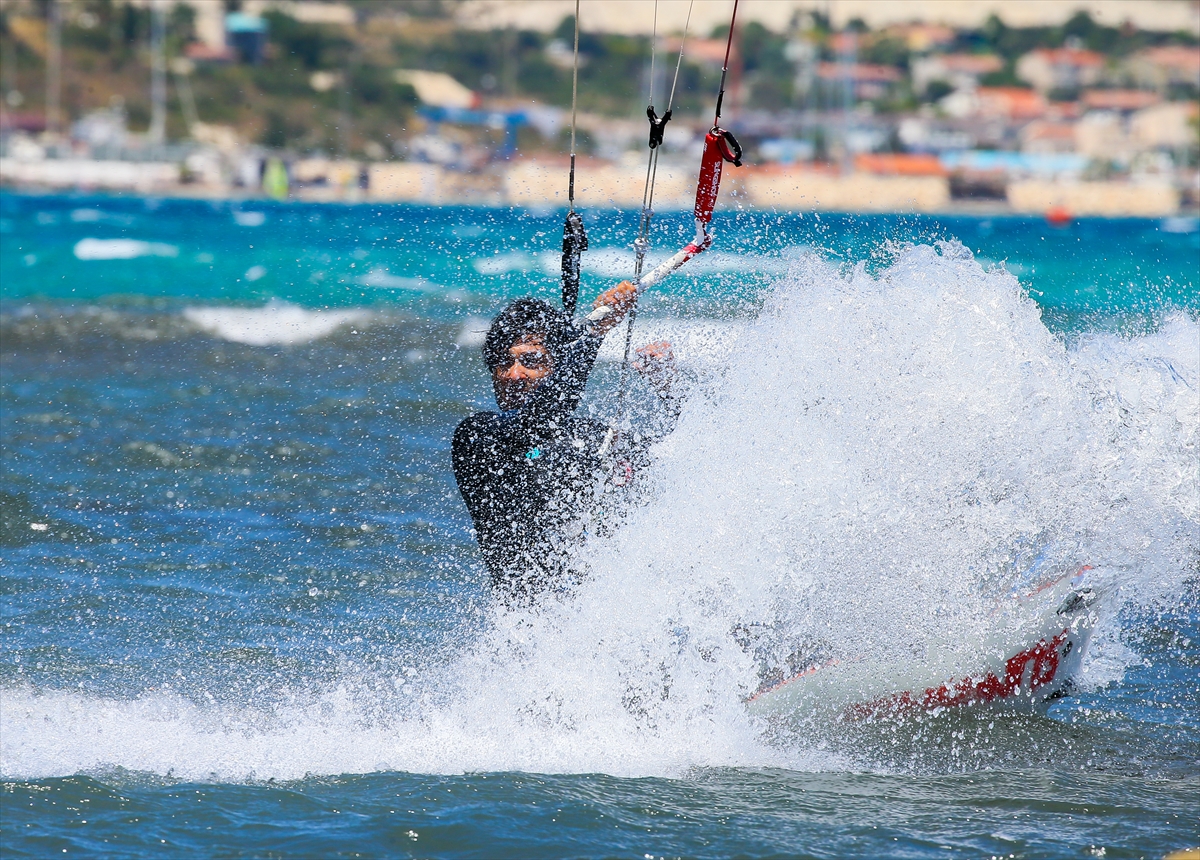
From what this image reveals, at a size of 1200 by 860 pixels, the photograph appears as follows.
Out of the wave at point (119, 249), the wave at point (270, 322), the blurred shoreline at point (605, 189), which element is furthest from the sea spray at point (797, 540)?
the blurred shoreline at point (605, 189)

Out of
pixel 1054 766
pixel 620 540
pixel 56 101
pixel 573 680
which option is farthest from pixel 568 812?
pixel 56 101

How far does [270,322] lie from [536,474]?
17917 mm

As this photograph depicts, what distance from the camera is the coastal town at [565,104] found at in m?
58.5

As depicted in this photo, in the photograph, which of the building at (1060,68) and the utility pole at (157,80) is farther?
the building at (1060,68)

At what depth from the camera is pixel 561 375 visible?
18.4ft

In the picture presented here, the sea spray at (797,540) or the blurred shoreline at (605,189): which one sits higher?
the blurred shoreline at (605,189)

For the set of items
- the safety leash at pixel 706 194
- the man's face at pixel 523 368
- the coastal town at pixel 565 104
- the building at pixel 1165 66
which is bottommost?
the man's face at pixel 523 368

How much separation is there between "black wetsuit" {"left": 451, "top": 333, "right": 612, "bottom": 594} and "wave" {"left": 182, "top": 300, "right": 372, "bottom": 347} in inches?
574

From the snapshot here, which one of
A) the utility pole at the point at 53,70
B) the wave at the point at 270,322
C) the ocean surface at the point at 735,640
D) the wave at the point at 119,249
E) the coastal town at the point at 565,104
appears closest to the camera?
the ocean surface at the point at 735,640

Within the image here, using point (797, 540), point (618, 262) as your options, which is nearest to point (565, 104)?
point (618, 262)

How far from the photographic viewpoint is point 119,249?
106 feet

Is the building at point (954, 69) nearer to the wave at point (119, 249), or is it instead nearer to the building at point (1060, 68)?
the building at point (1060, 68)

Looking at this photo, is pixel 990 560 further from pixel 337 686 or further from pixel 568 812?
pixel 337 686

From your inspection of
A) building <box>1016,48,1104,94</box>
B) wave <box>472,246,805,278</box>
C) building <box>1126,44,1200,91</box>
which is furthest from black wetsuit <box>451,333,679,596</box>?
building <box>1126,44,1200,91</box>
